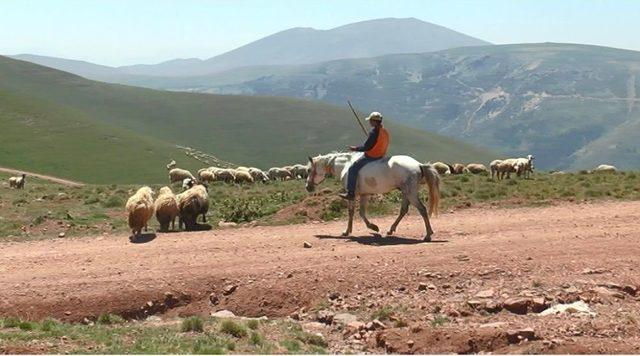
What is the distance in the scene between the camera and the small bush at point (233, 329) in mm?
11594

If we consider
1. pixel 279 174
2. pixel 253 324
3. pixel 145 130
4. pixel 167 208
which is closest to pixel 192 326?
pixel 253 324

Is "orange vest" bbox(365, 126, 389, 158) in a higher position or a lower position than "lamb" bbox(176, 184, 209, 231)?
higher

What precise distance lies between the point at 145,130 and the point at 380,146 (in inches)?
4782

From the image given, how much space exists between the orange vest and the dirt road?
7.06ft

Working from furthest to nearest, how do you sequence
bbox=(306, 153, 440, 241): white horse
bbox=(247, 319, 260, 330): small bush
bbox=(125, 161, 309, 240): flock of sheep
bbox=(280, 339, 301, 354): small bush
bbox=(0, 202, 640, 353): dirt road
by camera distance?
bbox=(125, 161, 309, 240): flock of sheep
bbox=(306, 153, 440, 241): white horse
bbox=(247, 319, 260, 330): small bush
bbox=(0, 202, 640, 353): dirt road
bbox=(280, 339, 301, 354): small bush

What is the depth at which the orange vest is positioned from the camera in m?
18.3

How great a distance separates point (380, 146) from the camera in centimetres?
1836

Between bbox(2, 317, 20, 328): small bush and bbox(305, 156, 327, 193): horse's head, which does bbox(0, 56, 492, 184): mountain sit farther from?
bbox(2, 317, 20, 328): small bush

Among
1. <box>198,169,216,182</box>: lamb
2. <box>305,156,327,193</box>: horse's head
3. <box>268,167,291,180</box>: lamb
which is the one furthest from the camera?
<box>268,167,291,180</box>: lamb

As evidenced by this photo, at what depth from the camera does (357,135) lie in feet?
506

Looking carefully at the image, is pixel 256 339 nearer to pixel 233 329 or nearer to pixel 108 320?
pixel 233 329

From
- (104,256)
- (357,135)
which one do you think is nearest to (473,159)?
(357,135)

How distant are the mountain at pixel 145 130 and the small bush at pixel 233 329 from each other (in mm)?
76862

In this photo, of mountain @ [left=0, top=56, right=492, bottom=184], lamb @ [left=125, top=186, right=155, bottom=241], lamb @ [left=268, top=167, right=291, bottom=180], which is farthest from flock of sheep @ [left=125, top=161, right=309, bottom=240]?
mountain @ [left=0, top=56, right=492, bottom=184]
